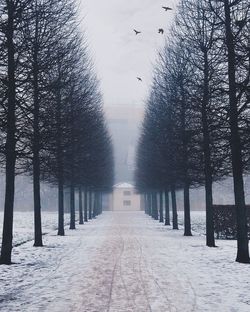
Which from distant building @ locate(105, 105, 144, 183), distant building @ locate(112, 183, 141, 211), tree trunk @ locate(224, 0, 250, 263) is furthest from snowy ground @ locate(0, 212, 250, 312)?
distant building @ locate(105, 105, 144, 183)

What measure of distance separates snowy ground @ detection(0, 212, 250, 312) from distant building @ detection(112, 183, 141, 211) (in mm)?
83770

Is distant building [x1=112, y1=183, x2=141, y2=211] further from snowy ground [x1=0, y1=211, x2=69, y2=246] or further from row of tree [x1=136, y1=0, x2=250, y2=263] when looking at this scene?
row of tree [x1=136, y1=0, x2=250, y2=263]

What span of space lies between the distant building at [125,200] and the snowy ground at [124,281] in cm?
8377

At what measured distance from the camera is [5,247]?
13.4 metres

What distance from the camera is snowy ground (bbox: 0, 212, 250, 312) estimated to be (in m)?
8.11

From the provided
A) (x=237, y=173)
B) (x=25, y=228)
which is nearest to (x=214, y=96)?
(x=237, y=173)

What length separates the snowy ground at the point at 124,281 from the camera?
8109 mm

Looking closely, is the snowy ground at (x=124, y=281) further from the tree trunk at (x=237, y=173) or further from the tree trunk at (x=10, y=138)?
the tree trunk at (x=10, y=138)

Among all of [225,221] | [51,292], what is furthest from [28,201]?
[51,292]

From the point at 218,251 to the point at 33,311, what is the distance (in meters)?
10.8

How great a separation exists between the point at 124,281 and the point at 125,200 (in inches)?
3597

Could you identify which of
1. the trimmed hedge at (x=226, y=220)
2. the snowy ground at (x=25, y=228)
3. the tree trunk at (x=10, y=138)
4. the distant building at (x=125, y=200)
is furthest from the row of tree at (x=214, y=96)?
the distant building at (x=125, y=200)

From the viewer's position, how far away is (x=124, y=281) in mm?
10297

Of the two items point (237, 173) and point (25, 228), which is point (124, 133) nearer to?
point (25, 228)
